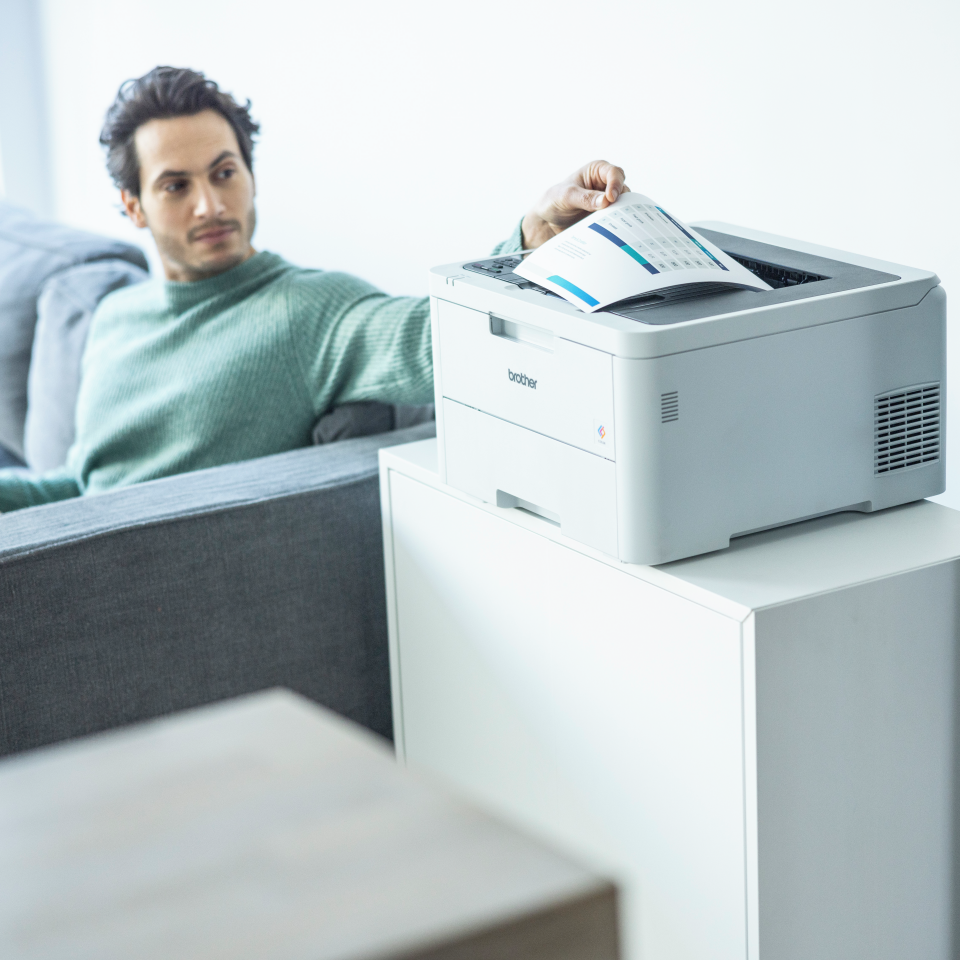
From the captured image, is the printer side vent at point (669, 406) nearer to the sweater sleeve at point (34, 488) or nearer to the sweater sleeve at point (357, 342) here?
the sweater sleeve at point (357, 342)

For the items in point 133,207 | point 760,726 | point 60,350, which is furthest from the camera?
point 60,350

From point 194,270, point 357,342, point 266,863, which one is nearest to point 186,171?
point 194,270

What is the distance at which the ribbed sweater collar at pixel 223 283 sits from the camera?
5.88 feet

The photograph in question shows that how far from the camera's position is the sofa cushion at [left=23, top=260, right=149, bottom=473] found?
221 cm

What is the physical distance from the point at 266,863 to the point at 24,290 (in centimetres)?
233

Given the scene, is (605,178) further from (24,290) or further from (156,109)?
(24,290)

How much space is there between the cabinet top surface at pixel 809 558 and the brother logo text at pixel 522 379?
6.1 inches

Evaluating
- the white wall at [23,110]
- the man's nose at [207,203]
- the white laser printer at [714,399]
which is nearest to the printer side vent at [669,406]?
the white laser printer at [714,399]

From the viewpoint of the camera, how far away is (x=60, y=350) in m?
2.23

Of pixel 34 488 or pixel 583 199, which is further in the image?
pixel 34 488

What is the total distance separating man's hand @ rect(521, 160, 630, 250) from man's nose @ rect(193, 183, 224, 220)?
24.7 inches

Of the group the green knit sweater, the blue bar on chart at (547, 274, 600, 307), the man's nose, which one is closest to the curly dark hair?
the man's nose

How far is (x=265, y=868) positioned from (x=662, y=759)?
0.93 meters

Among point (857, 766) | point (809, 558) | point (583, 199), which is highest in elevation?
point (583, 199)
